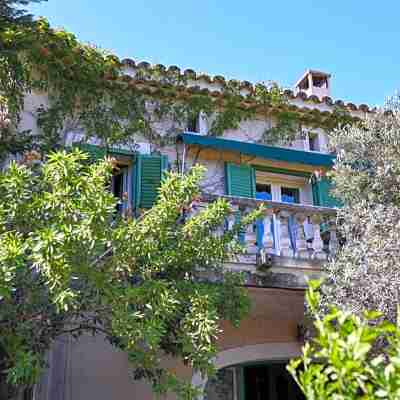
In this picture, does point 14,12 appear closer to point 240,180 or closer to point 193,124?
point 193,124

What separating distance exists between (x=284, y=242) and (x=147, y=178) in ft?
9.31

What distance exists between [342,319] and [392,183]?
5433 millimetres

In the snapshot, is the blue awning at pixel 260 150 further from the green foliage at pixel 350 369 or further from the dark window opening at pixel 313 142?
the green foliage at pixel 350 369

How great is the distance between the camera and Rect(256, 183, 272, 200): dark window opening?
10.9 meters

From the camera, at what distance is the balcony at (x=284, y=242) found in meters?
8.00

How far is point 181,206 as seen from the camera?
5918mm

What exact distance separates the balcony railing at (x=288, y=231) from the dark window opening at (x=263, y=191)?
7.63 ft

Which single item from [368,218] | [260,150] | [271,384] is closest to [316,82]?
[260,150]

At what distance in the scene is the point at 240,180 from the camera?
34.2ft

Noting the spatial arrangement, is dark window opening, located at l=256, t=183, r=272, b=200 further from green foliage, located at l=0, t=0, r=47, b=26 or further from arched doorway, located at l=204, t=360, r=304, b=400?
green foliage, located at l=0, t=0, r=47, b=26

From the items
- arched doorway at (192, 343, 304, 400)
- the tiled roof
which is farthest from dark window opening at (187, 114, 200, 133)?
arched doorway at (192, 343, 304, 400)

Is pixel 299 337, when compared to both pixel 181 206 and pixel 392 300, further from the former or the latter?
pixel 181 206

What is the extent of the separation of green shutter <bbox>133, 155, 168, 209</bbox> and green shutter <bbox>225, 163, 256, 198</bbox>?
1.27 metres

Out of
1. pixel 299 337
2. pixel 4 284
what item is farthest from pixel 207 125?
pixel 4 284
